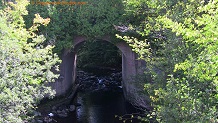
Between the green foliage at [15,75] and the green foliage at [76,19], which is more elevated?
the green foliage at [76,19]

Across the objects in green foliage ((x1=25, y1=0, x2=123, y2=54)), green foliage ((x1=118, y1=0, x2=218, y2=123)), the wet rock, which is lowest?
the wet rock


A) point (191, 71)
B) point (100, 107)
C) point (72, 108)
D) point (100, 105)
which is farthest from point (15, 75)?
point (100, 105)

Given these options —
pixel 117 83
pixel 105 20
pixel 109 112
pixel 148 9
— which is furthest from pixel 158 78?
pixel 117 83

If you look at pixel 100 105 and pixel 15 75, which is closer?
pixel 15 75

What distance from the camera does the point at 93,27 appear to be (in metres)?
15.6

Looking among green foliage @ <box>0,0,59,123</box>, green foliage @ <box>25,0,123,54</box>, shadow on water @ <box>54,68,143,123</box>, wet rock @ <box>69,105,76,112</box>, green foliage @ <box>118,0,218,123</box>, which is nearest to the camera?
green foliage @ <box>118,0,218,123</box>

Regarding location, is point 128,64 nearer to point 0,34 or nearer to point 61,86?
point 61,86

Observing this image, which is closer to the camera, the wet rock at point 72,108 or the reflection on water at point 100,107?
the reflection on water at point 100,107

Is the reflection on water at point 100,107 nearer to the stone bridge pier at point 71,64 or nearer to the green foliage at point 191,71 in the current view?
the stone bridge pier at point 71,64

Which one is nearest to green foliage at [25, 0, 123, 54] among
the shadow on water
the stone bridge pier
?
the stone bridge pier

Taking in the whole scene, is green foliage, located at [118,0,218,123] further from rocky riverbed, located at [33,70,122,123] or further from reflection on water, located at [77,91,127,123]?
rocky riverbed, located at [33,70,122,123]

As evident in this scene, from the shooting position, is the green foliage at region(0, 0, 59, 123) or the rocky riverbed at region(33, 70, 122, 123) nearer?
the green foliage at region(0, 0, 59, 123)

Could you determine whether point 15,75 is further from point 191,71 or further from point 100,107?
point 100,107

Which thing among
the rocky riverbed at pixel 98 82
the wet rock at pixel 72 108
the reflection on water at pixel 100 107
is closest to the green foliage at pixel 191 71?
the reflection on water at pixel 100 107
